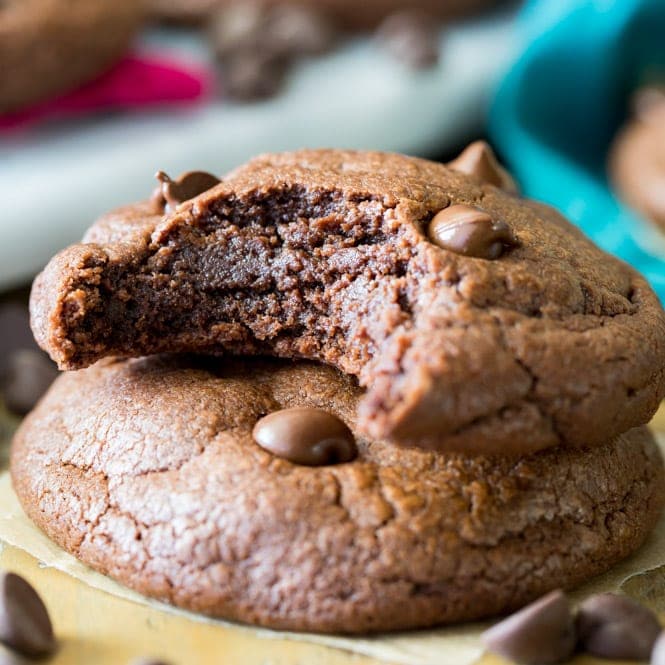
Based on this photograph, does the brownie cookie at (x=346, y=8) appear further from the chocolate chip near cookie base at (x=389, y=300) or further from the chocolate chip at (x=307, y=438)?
the chocolate chip at (x=307, y=438)

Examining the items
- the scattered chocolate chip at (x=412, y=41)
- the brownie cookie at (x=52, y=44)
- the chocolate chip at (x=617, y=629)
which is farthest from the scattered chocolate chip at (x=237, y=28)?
the chocolate chip at (x=617, y=629)

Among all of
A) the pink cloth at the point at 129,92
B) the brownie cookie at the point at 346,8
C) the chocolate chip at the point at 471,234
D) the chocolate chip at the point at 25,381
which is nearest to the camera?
the chocolate chip at the point at 471,234

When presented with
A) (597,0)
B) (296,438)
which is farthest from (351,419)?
(597,0)

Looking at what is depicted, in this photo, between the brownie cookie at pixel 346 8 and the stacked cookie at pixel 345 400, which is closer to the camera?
the stacked cookie at pixel 345 400

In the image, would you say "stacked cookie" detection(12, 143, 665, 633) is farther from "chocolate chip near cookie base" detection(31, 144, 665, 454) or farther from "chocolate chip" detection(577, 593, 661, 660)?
"chocolate chip" detection(577, 593, 661, 660)

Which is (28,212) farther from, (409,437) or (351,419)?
(409,437)

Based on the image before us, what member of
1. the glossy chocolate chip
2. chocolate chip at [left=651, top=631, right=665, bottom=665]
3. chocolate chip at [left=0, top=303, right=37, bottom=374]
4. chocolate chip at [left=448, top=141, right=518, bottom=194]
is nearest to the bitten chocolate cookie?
the glossy chocolate chip
